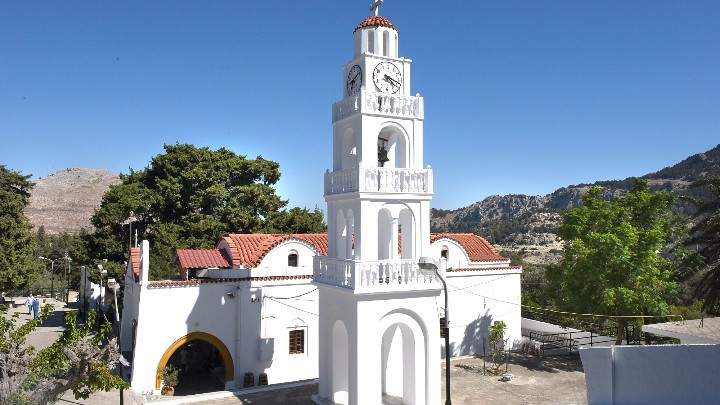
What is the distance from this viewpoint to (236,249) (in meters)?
20.6

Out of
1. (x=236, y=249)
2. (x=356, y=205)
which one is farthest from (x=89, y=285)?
(x=356, y=205)

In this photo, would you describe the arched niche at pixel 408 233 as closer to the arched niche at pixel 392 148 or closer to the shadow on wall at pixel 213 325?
the arched niche at pixel 392 148

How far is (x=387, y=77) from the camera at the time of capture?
14.5 meters

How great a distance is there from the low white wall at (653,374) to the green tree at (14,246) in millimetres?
34810

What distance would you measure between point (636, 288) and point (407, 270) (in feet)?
34.8

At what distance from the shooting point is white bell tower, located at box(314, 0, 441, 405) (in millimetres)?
13492

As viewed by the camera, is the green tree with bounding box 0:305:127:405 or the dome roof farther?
the dome roof

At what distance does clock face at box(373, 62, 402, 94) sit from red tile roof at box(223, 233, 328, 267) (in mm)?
8463

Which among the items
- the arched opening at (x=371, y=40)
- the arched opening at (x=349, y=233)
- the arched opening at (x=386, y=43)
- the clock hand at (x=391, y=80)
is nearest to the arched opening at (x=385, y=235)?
the arched opening at (x=349, y=233)

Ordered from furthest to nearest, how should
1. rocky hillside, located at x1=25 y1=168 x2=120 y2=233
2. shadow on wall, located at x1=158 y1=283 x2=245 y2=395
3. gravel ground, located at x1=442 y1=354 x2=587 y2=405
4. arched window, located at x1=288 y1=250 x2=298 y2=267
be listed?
rocky hillside, located at x1=25 y1=168 x2=120 y2=233
arched window, located at x1=288 y1=250 x2=298 y2=267
shadow on wall, located at x1=158 y1=283 x2=245 y2=395
gravel ground, located at x1=442 y1=354 x2=587 y2=405

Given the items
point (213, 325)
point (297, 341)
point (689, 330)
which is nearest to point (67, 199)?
point (213, 325)

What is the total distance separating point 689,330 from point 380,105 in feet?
52.7

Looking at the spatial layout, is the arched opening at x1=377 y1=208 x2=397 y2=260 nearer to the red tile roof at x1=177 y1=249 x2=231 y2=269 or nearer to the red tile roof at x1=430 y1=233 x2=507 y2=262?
the red tile roof at x1=430 y1=233 x2=507 y2=262

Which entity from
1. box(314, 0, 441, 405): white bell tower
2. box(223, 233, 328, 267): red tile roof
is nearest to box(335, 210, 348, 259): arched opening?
box(314, 0, 441, 405): white bell tower
